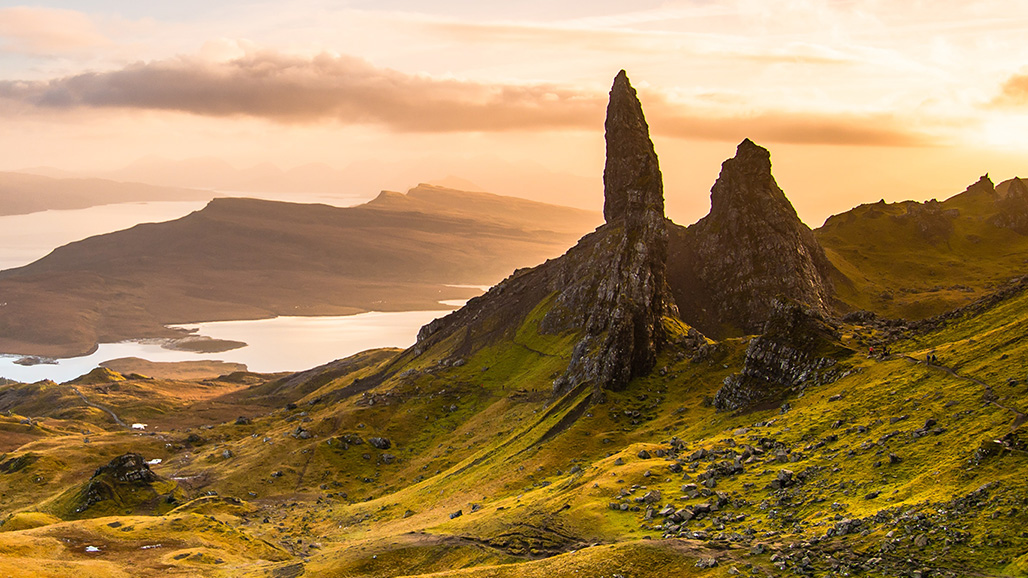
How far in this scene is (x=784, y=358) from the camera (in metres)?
131

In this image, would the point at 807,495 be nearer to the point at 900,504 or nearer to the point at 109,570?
the point at 900,504

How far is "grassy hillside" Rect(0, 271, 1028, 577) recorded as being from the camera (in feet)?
223

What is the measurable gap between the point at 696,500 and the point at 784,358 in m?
46.1

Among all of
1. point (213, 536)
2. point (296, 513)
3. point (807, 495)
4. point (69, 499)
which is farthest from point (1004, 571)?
point (69, 499)

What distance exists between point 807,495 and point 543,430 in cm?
8586

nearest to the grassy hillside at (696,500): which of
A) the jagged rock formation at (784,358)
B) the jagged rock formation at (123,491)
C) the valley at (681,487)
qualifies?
the valley at (681,487)

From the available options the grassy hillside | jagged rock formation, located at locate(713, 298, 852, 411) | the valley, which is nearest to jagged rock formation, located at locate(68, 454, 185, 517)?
the valley

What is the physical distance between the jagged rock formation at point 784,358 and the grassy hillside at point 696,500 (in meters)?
4.29

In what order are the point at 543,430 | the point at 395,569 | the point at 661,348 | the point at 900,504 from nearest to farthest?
1. the point at 900,504
2. the point at 395,569
3. the point at 543,430
4. the point at 661,348

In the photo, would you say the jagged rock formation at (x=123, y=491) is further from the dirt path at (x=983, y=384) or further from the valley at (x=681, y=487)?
the dirt path at (x=983, y=384)

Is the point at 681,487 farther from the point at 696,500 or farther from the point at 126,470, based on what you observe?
the point at 126,470

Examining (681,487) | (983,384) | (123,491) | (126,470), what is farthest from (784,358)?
(126,470)

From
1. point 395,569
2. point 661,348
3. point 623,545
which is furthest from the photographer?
point 661,348

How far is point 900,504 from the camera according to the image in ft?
232
